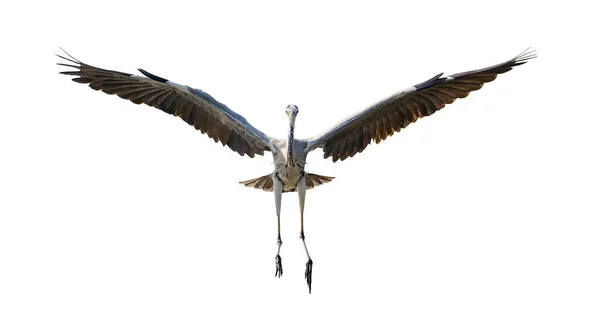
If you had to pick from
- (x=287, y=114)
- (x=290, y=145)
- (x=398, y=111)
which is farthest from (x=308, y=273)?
(x=398, y=111)

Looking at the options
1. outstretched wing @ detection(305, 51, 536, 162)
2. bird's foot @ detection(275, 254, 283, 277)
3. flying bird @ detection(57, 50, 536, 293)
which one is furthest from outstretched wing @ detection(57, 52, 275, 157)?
bird's foot @ detection(275, 254, 283, 277)

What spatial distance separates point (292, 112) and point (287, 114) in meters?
0.11

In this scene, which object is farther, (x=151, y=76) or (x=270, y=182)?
(x=270, y=182)

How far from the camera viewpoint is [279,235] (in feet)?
42.4

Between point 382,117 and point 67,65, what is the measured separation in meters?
4.90

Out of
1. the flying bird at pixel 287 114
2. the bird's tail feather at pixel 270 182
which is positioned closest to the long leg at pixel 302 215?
the flying bird at pixel 287 114

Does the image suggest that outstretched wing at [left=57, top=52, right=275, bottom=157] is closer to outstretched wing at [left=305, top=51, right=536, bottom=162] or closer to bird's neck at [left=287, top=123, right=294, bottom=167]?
bird's neck at [left=287, top=123, right=294, bottom=167]

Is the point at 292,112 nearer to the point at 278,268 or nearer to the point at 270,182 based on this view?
the point at 270,182

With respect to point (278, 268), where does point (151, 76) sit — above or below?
above

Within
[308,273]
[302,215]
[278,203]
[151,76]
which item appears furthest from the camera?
[302,215]

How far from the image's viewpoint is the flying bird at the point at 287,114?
12.4 m

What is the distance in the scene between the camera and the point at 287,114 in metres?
12.3

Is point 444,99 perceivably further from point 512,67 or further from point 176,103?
point 176,103

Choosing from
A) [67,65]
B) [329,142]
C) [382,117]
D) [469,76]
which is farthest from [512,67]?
[67,65]
